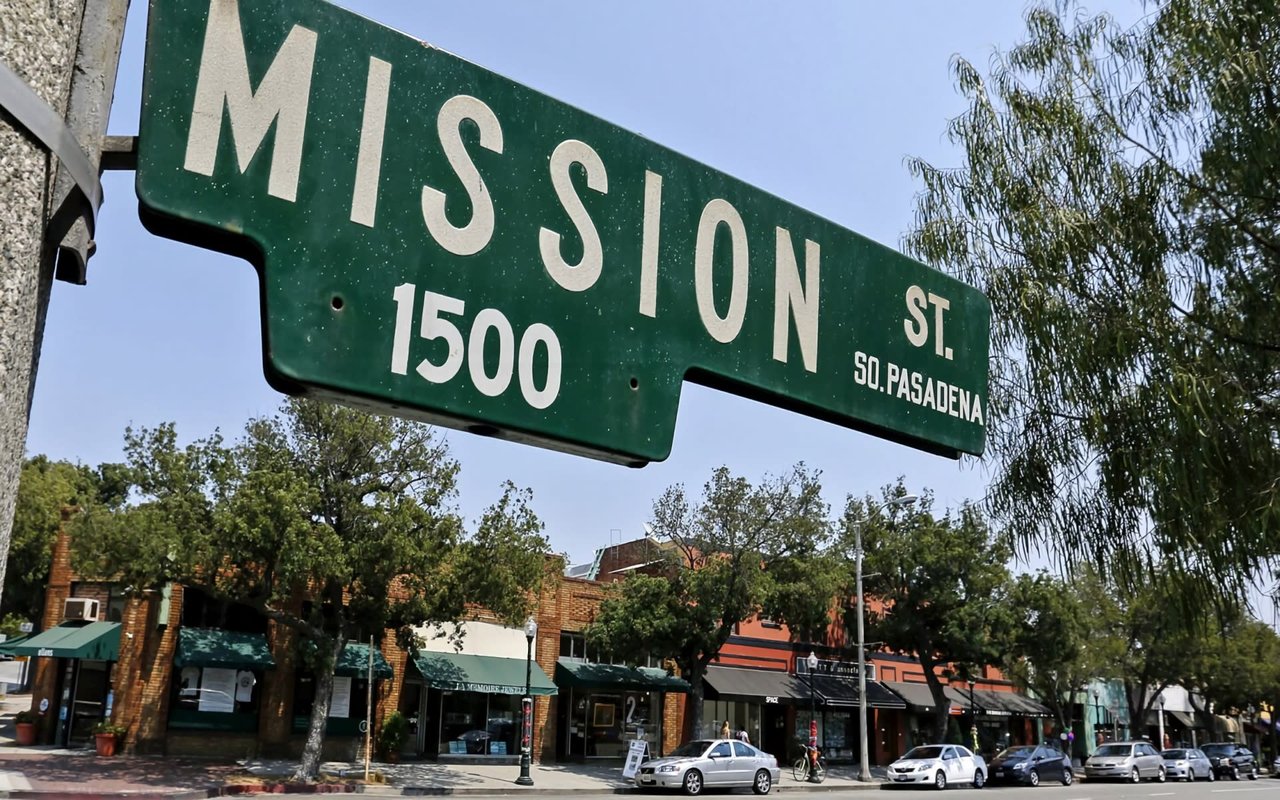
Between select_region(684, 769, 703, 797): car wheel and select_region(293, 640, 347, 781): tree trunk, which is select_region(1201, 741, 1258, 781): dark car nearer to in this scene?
select_region(684, 769, 703, 797): car wheel

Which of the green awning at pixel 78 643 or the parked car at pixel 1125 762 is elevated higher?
the green awning at pixel 78 643

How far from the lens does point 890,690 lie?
136 ft

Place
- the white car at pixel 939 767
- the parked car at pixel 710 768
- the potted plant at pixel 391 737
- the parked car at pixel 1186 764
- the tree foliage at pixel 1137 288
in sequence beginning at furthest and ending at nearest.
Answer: the parked car at pixel 1186 764 → the white car at pixel 939 767 → the potted plant at pixel 391 737 → the parked car at pixel 710 768 → the tree foliage at pixel 1137 288

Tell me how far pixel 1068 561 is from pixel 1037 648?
3611 centimetres

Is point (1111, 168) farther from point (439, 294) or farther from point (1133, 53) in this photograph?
point (439, 294)

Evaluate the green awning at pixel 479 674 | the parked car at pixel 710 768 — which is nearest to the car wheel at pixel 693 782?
the parked car at pixel 710 768

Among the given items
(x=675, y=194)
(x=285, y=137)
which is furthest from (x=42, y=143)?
(x=675, y=194)

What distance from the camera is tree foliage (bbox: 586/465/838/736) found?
29.9m

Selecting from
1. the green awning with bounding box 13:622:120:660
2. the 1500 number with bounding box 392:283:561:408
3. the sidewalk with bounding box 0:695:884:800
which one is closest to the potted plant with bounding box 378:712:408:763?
the sidewalk with bounding box 0:695:884:800

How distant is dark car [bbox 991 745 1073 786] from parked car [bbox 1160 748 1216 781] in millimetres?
8923

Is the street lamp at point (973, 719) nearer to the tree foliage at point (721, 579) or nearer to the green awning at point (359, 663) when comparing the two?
the tree foliage at point (721, 579)

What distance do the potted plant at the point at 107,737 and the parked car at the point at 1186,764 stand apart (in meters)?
37.8

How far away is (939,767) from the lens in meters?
31.2

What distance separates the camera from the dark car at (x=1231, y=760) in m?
46.7
